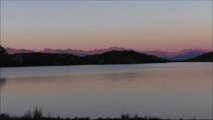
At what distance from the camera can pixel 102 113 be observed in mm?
25656

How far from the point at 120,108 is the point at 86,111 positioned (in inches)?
117

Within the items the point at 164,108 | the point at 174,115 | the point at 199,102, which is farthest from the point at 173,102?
the point at 174,115

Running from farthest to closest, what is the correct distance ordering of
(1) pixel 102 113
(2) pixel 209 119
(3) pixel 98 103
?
(3) pixel 98 103
(1) pixel 102 113
(2) pixel 209 119

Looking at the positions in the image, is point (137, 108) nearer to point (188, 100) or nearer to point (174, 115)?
point (174, 115)

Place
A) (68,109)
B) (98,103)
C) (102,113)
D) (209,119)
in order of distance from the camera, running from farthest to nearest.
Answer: (98,103), (68,109), (102,113), (209,119)

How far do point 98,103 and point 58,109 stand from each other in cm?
492

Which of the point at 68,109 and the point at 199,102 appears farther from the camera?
the point at 199,102

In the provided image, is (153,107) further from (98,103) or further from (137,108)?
(98,103)

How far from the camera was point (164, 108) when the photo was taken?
28.5m

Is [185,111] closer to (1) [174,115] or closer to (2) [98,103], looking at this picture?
(1) [174,115]

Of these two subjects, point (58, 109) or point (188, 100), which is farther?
point (188, 100)

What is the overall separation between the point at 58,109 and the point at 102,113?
3796 mm

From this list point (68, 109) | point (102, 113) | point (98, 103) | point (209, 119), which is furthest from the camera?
point (98, 103)

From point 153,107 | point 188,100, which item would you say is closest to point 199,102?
point 188,100
